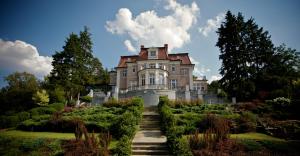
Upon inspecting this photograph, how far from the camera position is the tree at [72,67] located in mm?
31625

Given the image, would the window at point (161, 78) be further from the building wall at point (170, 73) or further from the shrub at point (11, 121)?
the shrub at point (11, 121)

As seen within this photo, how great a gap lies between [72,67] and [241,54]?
30915mm

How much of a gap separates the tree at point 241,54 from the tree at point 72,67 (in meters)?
26.5

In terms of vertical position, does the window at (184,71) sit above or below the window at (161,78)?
above

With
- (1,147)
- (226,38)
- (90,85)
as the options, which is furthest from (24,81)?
(226,38)

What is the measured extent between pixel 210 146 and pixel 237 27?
92.2ft

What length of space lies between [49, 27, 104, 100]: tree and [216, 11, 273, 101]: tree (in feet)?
86.8

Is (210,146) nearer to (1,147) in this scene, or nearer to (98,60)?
(1,147)

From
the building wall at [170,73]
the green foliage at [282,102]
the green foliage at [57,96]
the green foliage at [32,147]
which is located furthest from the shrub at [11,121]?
the green foliage at [282,102]

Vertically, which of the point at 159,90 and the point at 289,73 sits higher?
the point at 289,73

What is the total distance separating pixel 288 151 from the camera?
8680 mm

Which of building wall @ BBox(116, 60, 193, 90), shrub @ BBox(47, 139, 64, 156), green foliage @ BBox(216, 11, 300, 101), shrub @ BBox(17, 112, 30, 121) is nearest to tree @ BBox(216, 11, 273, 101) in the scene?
green foliage @ BBox(216, 11, 300, 101)

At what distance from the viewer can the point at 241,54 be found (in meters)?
28.3

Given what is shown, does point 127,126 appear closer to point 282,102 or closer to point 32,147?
point 32,147
